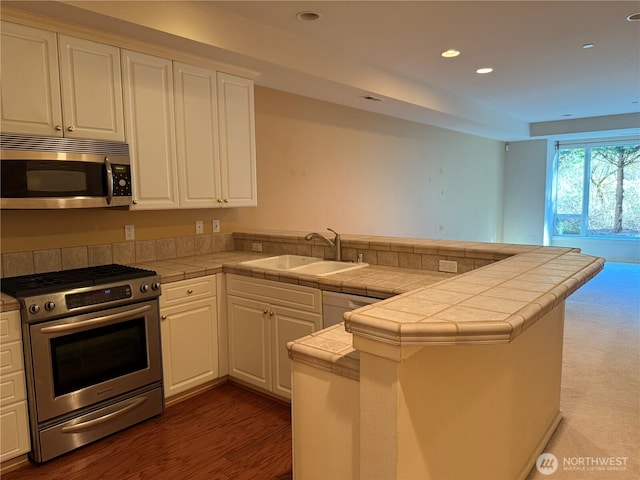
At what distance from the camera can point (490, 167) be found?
8.50 metres

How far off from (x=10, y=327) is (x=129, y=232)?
3.87 feet

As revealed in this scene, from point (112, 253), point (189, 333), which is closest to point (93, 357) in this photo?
point (189, 333)

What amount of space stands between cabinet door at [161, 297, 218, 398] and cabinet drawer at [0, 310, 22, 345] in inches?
31.3

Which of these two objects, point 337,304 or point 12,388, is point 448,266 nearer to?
point 337,304

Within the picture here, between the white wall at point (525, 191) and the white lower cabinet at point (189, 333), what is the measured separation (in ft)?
25.2

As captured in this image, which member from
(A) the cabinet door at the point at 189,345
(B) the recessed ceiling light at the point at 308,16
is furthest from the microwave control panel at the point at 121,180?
(B) the recessed ceiling light at the point at 308,16

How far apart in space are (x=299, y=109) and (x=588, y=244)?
7391 millimetres

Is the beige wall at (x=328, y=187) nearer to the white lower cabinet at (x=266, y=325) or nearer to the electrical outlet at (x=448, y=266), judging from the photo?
the white lower cabinet at (x=266, y=325)

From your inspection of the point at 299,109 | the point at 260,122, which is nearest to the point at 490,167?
the point at 299,109

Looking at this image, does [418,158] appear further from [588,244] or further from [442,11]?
[588,244]

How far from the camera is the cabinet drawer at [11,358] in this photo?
7.05 feet

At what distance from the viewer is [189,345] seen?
2.97 metres

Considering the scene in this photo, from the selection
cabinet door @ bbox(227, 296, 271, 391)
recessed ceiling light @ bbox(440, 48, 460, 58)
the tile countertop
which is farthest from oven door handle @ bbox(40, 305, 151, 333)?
recessed ceiling light @ bbox(440, 48, 460, 58)

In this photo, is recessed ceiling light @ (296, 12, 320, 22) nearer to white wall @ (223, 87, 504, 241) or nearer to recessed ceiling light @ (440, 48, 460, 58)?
white wall @ (223, 87, 504, 241)
